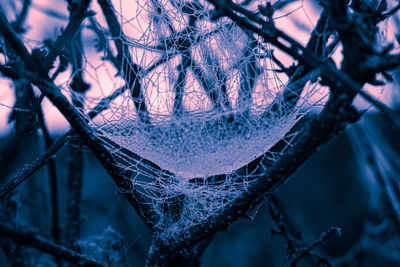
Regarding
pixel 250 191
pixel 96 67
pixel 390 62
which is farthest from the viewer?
pixel 96 67

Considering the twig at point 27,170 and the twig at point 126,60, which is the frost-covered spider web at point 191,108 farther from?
the twig at point 27,170

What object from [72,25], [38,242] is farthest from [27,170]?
[72,25]

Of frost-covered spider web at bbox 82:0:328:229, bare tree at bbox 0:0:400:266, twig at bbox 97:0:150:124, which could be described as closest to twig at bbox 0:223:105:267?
bare tree at bbox 0:0:400:266

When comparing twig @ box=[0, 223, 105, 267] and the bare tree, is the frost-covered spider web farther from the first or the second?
twig @ box=[0, 223, 105, 267]

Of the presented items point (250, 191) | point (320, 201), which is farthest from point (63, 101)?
point (320, 201)

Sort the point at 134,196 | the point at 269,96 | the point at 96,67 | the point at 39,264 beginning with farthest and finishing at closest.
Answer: the point at 39,264, the point at 96,67, the point at 269,96, the point at 134,196

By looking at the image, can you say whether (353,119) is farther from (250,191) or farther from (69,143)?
(69,143)
